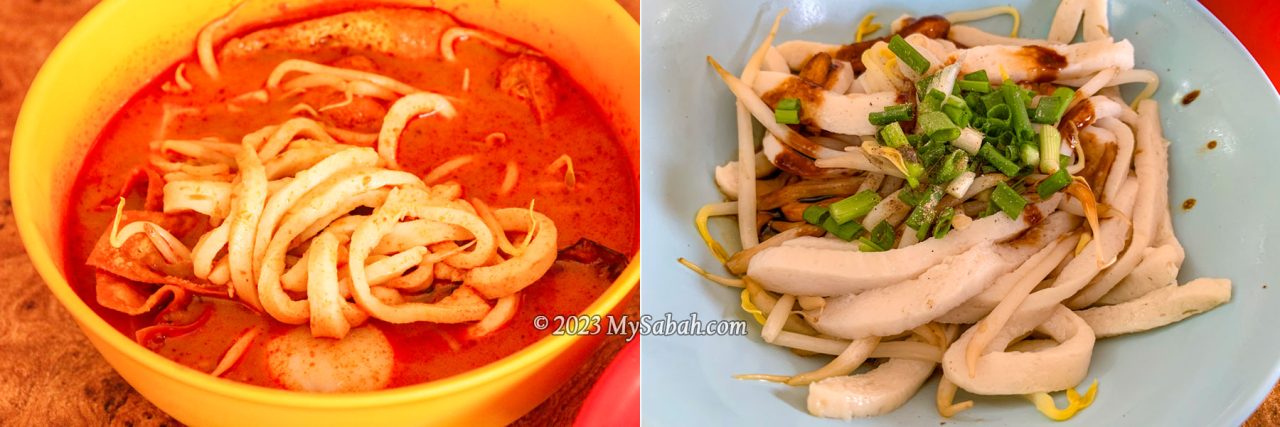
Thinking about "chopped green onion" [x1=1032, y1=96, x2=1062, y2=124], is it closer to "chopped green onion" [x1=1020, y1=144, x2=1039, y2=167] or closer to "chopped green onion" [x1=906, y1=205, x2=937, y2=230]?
"chopped green onion" [x1=1020, y1=144, x2=1039, y2=167]

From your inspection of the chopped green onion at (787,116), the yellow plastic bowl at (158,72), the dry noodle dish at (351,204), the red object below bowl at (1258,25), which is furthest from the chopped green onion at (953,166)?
the red object below bowl at (1258,25)

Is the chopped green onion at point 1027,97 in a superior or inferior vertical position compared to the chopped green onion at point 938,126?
superior

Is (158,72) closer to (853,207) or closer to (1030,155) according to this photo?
(853,207)

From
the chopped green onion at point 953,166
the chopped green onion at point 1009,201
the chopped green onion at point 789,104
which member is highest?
the chopped green onion at point 953,166

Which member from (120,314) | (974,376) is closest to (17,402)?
(120,314)

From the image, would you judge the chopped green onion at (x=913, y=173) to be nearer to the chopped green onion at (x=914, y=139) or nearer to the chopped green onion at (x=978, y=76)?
the chopped green onion at (x=914, y=139)
